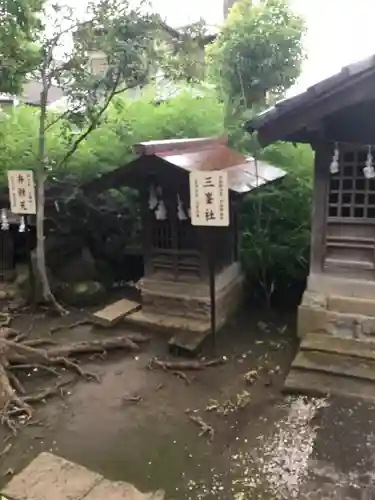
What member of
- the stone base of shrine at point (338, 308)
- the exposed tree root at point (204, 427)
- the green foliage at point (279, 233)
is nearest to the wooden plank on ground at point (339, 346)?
the stone base of shrine at point (338, 308)

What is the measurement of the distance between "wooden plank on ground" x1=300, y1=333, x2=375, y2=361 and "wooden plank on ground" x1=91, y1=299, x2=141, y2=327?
3221mm

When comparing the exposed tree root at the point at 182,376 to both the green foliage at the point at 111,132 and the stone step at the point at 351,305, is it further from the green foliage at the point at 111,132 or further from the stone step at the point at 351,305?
the green foliage at the point at 111,132

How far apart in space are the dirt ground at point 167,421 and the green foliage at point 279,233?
1.89 metres

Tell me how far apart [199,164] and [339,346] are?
349cm

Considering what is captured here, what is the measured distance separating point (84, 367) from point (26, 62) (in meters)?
5.29

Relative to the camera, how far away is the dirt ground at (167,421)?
16.1 ft

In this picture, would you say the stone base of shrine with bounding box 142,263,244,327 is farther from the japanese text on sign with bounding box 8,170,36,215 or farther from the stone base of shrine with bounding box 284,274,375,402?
Result: the japanese text on sign with bounding box 8,170,36,215

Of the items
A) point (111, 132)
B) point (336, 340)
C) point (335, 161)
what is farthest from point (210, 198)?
point (111, 132)

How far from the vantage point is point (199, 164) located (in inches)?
308

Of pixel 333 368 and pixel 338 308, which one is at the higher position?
pixel 338 308

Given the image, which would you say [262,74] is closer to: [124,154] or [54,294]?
[124,154]

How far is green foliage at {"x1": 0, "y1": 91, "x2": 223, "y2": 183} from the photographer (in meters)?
10.6

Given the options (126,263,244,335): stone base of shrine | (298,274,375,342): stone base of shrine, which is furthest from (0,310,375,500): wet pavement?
(126,263,244,335): stone base of shrine

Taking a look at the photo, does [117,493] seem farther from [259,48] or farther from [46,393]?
[259,48]
